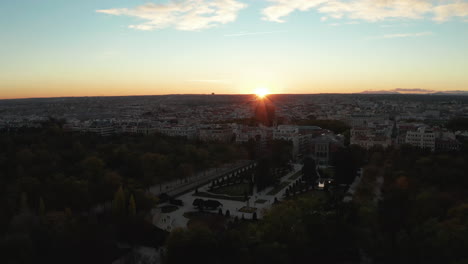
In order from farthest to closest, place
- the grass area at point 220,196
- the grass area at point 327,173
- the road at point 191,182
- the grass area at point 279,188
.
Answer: the grass area at point 327,173 → the grass area at point 279,188 → the road at point 191,182 → the grass area at point 220,196

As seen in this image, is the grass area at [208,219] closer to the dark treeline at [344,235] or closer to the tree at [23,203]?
the dark treeline at [344,235]

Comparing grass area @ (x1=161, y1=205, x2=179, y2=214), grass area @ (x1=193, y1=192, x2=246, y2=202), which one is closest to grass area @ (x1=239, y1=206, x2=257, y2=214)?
grass area @ (x1=193, y1=192, x2=246, y2=202)

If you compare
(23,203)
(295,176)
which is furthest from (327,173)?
(23,203)

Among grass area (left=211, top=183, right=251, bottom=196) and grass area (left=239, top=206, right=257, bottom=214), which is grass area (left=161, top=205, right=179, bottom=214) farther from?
grass area (left=211, top=183, right=251, bottom=196)

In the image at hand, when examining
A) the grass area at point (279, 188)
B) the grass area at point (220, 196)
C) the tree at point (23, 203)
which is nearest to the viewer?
the tree at point (23, 203)

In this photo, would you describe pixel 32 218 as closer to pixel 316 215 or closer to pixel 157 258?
pixel 157 258

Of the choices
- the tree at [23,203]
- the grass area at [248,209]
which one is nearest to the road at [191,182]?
the grass area at [248,209]

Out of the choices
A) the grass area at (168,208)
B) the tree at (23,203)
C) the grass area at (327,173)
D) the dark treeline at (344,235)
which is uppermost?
the tree at (23,203)

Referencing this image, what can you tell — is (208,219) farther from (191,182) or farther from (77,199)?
(191,182)

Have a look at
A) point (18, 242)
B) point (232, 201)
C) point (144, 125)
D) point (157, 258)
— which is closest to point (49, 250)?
point (18, 242)
